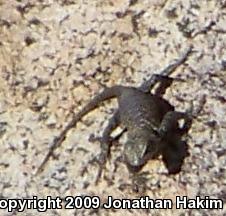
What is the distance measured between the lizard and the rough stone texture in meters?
0.04

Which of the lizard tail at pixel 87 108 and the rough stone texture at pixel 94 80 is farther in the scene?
the lizard tail at pixel 87 108

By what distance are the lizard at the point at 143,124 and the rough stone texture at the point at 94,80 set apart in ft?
0.12

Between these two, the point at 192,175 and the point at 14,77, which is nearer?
the point at 192,175

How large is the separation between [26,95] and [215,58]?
2.69 feet

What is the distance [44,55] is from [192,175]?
2.86 feet

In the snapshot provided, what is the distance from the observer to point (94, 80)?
478 cm

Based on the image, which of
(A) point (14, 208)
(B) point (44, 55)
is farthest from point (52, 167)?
(B) point (44, 55)

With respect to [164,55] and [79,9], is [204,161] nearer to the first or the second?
[164,55]

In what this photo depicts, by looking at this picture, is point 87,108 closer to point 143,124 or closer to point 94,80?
point 94,80

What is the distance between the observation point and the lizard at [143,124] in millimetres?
4469

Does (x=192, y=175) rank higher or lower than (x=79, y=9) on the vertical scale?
lower

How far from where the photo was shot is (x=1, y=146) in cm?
468

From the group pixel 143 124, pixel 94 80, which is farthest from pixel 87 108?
pixel 143 124

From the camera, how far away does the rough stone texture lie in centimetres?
454
